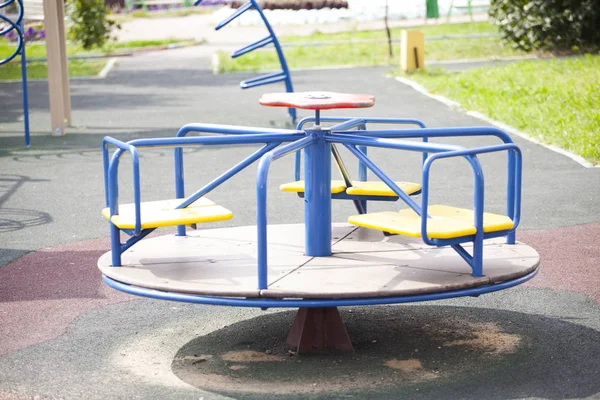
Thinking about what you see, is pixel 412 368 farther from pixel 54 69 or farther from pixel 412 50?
pixel 412 50

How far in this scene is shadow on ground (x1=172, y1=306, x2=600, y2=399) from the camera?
174 inches

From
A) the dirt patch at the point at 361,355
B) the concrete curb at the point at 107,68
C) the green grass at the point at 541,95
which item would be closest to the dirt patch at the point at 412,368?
the dirt patch at the point at 361,355

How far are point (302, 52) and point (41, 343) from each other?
63.2 feet

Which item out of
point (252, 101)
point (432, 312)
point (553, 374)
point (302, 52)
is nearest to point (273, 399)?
point (553, 374)

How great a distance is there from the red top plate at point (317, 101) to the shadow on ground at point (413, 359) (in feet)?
3.94

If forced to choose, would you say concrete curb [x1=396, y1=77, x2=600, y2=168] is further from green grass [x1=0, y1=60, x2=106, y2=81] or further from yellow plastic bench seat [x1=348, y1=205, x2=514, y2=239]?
green grass [x1=0, y1=60, x2=106, y2=81]

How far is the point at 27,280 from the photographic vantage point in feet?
21.0

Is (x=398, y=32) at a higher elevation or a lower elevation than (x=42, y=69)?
higher

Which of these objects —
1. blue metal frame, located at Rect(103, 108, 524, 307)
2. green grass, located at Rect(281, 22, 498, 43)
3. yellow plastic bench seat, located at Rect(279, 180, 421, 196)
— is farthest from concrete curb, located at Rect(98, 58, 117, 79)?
blue metal frame, located at Rect(103, 108, 524, 307)

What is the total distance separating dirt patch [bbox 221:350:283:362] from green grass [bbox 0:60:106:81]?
16857mm

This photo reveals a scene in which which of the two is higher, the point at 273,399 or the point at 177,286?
the point at 177,286

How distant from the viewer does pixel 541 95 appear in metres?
14.1

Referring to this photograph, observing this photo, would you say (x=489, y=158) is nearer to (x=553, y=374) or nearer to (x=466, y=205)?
(x=466, y=205)

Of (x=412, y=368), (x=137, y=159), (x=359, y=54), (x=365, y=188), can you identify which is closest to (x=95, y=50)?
(x=359, y=54)
